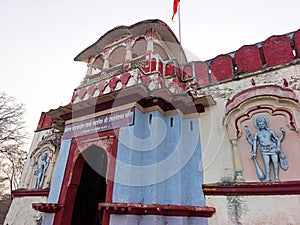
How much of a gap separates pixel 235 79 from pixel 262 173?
231cm

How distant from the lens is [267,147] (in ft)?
13.4

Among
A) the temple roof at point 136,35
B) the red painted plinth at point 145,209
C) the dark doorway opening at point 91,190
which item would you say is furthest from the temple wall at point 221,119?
the dark doorway opening at point 91,190

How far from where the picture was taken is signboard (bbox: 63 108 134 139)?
4970 mm

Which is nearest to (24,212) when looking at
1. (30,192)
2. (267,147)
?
(30,192)

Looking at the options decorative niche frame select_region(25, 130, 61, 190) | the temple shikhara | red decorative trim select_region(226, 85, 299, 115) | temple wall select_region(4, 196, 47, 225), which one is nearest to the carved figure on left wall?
decorative niche frame select_region(25, 130, 61, 190)

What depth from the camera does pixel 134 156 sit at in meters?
4.51

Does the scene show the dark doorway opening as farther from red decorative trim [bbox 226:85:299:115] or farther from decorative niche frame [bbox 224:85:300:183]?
red decorative trim [bbox 226:85:299:115]

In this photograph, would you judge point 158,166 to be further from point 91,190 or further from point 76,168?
point 91,190

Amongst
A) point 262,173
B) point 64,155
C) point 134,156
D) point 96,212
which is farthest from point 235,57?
point 96,212

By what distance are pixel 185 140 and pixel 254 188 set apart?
1.82 meters

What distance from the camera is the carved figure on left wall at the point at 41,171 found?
285 inches

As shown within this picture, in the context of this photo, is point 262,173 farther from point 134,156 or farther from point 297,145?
point 134,156

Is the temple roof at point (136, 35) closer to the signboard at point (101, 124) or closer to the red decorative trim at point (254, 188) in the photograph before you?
the signboard at point (101, 124)

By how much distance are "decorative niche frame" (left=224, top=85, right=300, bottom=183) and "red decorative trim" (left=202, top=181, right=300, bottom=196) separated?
124mm
